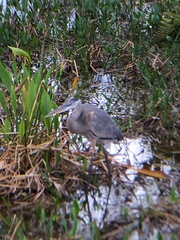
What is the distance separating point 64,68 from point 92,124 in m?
2.54

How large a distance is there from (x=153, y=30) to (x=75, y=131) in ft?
11.7

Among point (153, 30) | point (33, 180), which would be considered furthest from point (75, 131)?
point (153, 30)

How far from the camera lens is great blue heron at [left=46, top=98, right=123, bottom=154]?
17.9 feet

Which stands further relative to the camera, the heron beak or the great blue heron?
the great blue heron

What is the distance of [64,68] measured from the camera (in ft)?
25.9

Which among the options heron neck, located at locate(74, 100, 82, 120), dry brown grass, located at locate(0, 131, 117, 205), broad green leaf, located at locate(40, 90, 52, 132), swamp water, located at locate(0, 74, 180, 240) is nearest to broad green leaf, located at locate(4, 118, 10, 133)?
dry brown grass, located at locate(0, 131, 117, 205)

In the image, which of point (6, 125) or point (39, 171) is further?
point (6, 125)

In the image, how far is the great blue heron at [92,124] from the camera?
5.45 m

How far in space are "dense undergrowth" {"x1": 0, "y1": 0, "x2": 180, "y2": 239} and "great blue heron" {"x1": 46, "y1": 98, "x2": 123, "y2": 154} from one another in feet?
0.53

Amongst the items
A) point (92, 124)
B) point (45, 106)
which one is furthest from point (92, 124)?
point (45, 106)

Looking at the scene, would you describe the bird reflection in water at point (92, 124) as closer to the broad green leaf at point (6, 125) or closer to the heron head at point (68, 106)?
the heron head at point (68, 106)

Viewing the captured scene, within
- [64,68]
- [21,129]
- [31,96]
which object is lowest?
[21,129]

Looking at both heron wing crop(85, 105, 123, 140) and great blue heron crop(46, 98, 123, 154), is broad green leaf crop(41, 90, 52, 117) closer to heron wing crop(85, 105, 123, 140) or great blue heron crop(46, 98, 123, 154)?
great blue heron crop(46, 98, 123, 154)

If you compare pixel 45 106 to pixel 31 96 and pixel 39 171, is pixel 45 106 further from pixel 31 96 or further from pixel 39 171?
pixel 39 171
